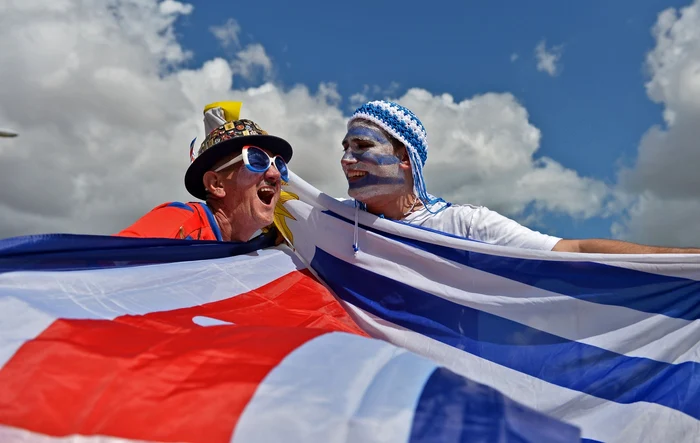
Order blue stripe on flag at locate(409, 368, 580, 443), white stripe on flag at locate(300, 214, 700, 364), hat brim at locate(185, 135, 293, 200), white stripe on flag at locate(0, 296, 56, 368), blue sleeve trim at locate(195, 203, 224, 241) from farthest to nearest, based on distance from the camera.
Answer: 1. hat brim at locate(185, 135, 293, 200)
2. blue sleeve trim at locate(195, 203, 224, 241)
3. white stripe on flag at locate(300, 214, 700, 364)
4. white stripe on flag at locate(0, 296, 56, 368)
5. blue stripe on flag at locate(409, 368, 580, 443)

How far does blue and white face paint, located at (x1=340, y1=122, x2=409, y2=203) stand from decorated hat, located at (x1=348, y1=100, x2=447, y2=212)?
0.07m

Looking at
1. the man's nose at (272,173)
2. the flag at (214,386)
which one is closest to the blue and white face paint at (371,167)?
the man's nose at (272,173)

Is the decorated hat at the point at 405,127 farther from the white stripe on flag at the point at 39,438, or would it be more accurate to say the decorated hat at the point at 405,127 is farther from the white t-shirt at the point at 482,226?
the white stripe on flag at the point at 39,438

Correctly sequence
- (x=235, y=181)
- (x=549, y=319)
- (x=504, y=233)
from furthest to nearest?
1. (x=235, y=181)
2. (x=504, y=233)
3. (x=549, y=319)

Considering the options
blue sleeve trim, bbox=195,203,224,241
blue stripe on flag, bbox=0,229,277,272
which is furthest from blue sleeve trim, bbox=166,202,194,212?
blue stripe on flag, bbox=0,229,277,272

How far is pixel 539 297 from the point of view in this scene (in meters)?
3.29

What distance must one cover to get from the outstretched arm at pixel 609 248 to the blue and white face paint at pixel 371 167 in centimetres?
119

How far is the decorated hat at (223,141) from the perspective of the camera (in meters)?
4.11

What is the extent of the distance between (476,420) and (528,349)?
1.84m

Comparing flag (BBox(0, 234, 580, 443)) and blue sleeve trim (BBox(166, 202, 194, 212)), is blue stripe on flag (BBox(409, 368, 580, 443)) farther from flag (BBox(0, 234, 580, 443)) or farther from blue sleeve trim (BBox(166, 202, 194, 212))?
blue sleeve trim (BBox(166, 202, 194, 212))

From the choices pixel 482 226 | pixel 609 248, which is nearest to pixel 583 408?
pixel 609 248

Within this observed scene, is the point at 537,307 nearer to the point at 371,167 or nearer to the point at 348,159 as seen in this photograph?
the point at 371,167

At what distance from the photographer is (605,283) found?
3193 mm

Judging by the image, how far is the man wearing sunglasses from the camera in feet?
13.2
